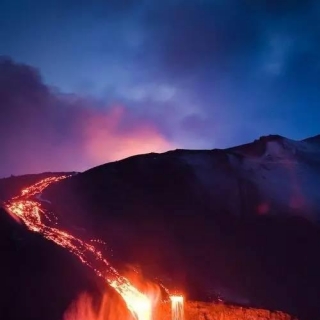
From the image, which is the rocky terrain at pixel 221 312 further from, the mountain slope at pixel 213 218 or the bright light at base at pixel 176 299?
the mountain slope at pixel 213 218

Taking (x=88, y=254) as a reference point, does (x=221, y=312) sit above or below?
below

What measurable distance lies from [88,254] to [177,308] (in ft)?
14.4

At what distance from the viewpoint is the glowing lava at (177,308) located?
16844 mm

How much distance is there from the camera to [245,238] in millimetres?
23875

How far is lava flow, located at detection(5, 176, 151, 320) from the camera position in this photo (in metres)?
16.3

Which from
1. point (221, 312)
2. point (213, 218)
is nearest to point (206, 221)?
point (213, 218)

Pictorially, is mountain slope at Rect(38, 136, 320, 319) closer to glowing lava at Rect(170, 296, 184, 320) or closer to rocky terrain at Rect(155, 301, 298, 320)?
rocky terrain at Rect(155, 301, 298, 320)

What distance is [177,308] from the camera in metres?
16.9

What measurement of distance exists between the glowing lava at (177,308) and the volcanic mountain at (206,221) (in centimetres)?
84

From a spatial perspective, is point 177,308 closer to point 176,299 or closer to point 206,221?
point 176,299

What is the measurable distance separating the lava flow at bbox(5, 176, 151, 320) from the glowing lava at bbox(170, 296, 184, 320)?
976mm

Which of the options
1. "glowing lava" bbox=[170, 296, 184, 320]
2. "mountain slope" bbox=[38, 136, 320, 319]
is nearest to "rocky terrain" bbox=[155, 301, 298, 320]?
"glowing lava" bbox=[170, 296, 184, 320]

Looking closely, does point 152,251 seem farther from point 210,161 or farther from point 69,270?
point 210,161

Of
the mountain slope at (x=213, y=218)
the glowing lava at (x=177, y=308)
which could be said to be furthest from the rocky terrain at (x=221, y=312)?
the mountain slope at (x=213, y=218)
